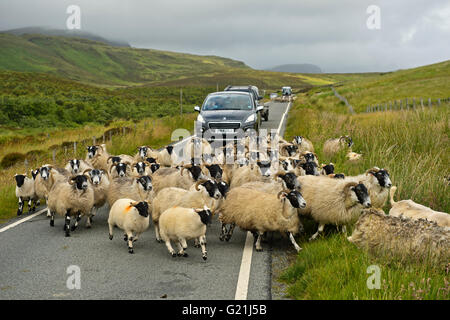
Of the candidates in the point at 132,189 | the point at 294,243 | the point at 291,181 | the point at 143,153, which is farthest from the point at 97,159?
the point at 294,243

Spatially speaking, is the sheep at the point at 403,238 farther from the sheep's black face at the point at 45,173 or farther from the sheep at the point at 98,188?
the sheep's black face at the point at 45,173

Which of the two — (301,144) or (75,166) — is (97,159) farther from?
(301,144)

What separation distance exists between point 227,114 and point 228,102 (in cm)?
170

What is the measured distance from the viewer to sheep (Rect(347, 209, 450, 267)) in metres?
6.53

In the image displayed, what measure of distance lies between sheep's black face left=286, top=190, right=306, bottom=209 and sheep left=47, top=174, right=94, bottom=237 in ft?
14.7

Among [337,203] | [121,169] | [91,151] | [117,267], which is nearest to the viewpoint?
[117,267]

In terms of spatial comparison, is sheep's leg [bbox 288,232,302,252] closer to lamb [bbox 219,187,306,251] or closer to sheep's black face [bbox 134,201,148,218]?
lamb [bbox 219,187,306,251]

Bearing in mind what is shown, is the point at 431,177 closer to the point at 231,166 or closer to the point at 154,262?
the point at 231,166

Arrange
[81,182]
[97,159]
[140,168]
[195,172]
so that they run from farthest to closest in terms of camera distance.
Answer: [97,159]
[140,168]
[195,172]
[81,182]

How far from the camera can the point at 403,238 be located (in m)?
6.82

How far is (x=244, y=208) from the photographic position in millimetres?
8906

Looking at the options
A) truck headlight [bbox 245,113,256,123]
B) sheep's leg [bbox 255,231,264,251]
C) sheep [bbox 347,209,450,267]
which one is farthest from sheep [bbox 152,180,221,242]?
truck headlight [bbox 245,113,256,123]

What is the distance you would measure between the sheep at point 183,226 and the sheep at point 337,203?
1974 mm
